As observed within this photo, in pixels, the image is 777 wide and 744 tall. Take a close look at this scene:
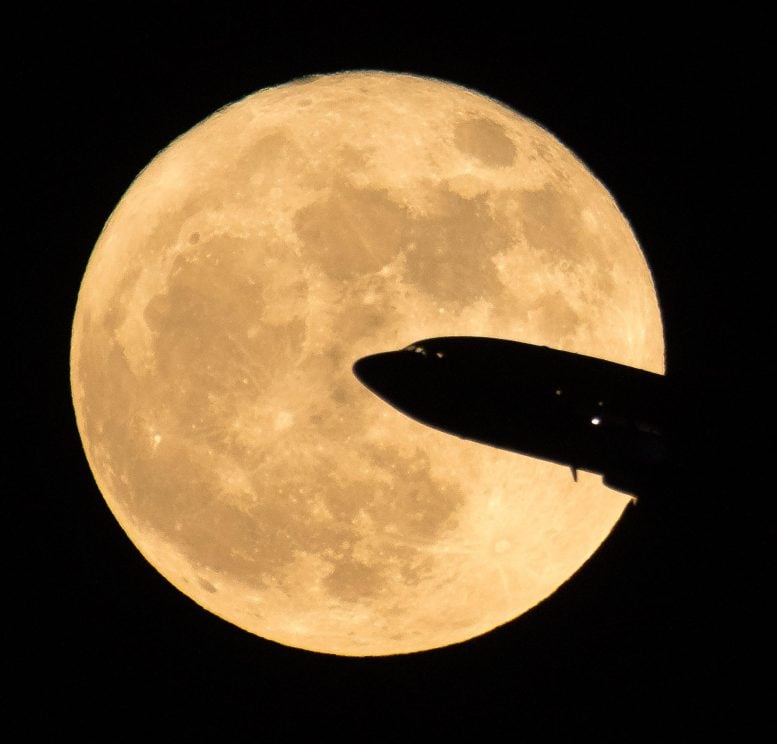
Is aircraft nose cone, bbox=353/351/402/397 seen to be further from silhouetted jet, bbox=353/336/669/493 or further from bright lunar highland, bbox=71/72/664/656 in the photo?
bright lunar highland, bbox=71/72/664/656

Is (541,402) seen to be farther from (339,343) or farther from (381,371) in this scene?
(339,343)

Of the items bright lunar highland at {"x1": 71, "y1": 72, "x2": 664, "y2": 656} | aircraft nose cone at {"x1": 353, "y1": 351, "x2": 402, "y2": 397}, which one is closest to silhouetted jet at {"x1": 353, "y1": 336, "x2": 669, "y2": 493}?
aircraft nose cone at {"x1": 353, "y1": 351, "x2": 402, "y2": 397}

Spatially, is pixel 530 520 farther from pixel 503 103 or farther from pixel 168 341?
pixel 503 103

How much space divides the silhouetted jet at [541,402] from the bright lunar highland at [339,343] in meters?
0.17

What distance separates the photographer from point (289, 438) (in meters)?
7.74

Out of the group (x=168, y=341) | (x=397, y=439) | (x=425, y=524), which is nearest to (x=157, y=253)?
(x=168, y=341)

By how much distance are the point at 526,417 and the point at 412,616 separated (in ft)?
8.11

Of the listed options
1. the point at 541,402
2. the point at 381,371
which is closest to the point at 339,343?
the point at 381,371

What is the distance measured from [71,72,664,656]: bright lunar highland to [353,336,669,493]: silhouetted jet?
173 millimetres

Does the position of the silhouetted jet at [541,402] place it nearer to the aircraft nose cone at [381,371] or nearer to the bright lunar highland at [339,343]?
the aircraft nose cone at [381,371]

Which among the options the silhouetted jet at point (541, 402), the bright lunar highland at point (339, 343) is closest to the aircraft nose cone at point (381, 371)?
the silhouetted jet at point (541, 402)

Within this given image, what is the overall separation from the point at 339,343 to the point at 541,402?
197cm

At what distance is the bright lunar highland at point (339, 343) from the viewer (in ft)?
25.4

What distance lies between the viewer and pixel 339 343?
25.3ft
